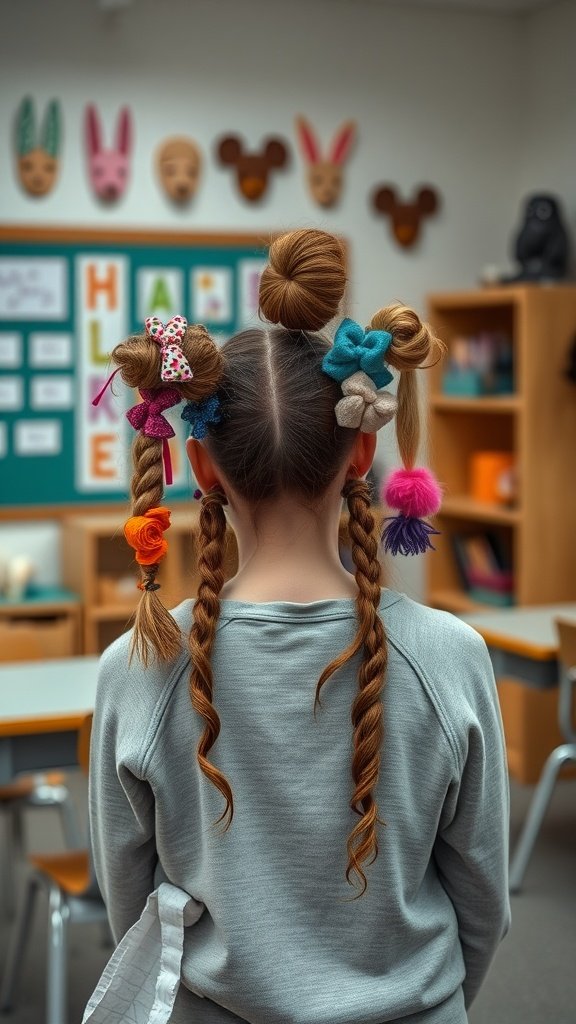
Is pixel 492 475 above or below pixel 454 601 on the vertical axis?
above

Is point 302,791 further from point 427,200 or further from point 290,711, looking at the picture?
point 427,200

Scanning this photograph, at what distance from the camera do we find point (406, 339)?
45.8 inches

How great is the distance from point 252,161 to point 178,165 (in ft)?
0.98

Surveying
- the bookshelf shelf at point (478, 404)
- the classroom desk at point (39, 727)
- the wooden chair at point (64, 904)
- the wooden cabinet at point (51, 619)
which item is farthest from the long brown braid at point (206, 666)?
the bookshelf shelf at point (478, 404)

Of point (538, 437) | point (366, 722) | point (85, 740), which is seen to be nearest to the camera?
point (366, 722)

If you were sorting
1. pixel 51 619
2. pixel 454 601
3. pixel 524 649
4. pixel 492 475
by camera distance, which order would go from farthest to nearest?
A: pixel 454 601
pixel 492 475
pixel 51 619
pixel 524 649

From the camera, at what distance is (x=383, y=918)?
1.13 meters

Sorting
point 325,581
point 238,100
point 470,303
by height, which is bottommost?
point 325,581

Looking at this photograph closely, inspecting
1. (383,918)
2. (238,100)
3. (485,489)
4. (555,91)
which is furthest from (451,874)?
(555,91)

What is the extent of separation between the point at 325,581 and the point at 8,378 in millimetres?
3577

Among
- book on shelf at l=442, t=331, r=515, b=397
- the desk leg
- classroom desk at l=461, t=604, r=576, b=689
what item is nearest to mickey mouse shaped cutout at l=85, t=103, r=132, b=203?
book on shelf at l=442, t=331, r=515, b=397

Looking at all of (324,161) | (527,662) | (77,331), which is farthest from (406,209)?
(527,662)

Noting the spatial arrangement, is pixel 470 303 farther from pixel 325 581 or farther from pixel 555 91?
pixel 325 581

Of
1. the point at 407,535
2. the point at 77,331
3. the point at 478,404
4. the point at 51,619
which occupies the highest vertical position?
the point at 77,331
